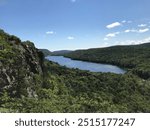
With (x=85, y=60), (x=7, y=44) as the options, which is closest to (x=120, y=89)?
(x=7, y=44)

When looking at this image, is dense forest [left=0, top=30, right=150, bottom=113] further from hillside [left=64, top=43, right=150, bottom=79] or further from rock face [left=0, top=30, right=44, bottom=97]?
hillside [left=64, top=43, right=150, bottom=79]

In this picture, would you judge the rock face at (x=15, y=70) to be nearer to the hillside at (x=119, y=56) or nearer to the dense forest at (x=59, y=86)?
the dense forest at (x=59, y=86)

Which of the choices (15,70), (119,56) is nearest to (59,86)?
(15,70)

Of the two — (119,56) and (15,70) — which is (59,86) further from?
(119,56)

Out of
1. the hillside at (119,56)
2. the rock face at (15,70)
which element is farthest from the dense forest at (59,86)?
the hillside at (119,56)

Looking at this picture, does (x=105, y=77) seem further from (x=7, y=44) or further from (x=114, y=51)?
(x=114, y=51)

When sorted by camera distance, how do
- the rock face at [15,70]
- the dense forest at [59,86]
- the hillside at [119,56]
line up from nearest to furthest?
1. the dense forest at [59,86]
2. the rock face at [15,70]
3. the hillside at [119,56]

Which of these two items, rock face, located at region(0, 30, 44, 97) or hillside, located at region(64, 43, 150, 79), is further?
hillside, located at region(64, 43, 150, 79)

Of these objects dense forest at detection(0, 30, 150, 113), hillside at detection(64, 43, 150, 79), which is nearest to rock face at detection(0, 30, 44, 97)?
dense forest at detection(0, 30, 150, 113)
